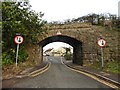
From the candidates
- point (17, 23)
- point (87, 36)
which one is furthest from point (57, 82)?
point (87, 36)

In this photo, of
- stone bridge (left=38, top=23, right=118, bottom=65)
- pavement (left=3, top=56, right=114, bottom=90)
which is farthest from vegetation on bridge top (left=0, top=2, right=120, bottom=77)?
pavement (left=3, top=56, right=114, bottom=90)

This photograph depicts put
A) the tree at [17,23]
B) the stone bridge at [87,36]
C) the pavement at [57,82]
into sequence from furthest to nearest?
1. the stone bridge at [87,36]
2. the tree at [17,23]
3. the pavement at [57,82]

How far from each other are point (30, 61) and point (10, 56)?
6.73 meters

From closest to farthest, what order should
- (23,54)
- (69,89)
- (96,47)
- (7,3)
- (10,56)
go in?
(69,89) < (7,3) < (10,56) < (23,54) < (96,47)

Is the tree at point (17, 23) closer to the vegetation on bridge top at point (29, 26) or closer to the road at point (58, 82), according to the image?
the vegetation on bridge top at point (29, 26)

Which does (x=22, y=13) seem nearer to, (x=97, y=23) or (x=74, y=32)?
(x=74, y=32)

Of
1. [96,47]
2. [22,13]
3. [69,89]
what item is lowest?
[69,89]

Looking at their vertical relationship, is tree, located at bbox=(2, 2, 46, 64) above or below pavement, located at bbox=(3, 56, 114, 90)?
above

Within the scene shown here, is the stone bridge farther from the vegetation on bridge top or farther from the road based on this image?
the road

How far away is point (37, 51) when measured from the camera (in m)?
30.8

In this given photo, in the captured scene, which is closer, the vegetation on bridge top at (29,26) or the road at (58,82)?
the road at (58,82)

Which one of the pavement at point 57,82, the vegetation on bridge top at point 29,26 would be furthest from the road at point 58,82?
the vegetation on bridge top at point 29,26

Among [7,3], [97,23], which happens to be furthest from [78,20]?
[7,3]

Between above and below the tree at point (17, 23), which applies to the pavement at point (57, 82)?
below
